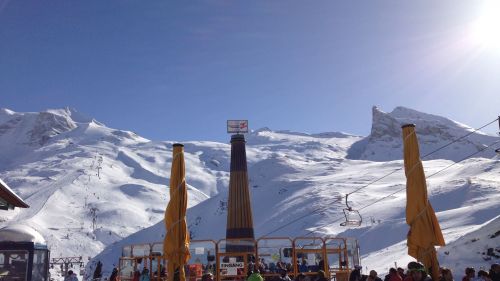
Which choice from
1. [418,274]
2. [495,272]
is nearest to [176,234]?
[418,274]

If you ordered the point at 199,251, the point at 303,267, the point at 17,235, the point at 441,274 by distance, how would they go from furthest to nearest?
the point at 199,251 → the point at 303,267 → the point at 17,235 → the point at 441,274

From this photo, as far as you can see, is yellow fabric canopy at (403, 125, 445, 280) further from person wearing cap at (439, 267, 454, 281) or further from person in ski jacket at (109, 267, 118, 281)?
person in ski jacket at (109, 267, 118, 281)

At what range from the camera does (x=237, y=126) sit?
39531mm

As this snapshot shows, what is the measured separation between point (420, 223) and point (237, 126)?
99.7ft

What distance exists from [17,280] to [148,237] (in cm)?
10148

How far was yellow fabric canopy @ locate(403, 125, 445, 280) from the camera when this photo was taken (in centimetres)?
945

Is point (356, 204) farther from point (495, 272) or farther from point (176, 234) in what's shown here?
point (495, 272)

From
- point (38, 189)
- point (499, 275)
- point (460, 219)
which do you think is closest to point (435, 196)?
point (460, 219)

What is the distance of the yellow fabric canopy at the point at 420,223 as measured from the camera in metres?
9.45

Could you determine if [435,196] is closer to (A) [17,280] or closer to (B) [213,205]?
(B) [213,205]

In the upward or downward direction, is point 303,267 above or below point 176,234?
below

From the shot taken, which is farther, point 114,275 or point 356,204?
Result: point 356,204

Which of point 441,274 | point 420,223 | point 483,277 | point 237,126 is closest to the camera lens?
point 483,277

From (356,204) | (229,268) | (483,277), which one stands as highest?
(356,204)
